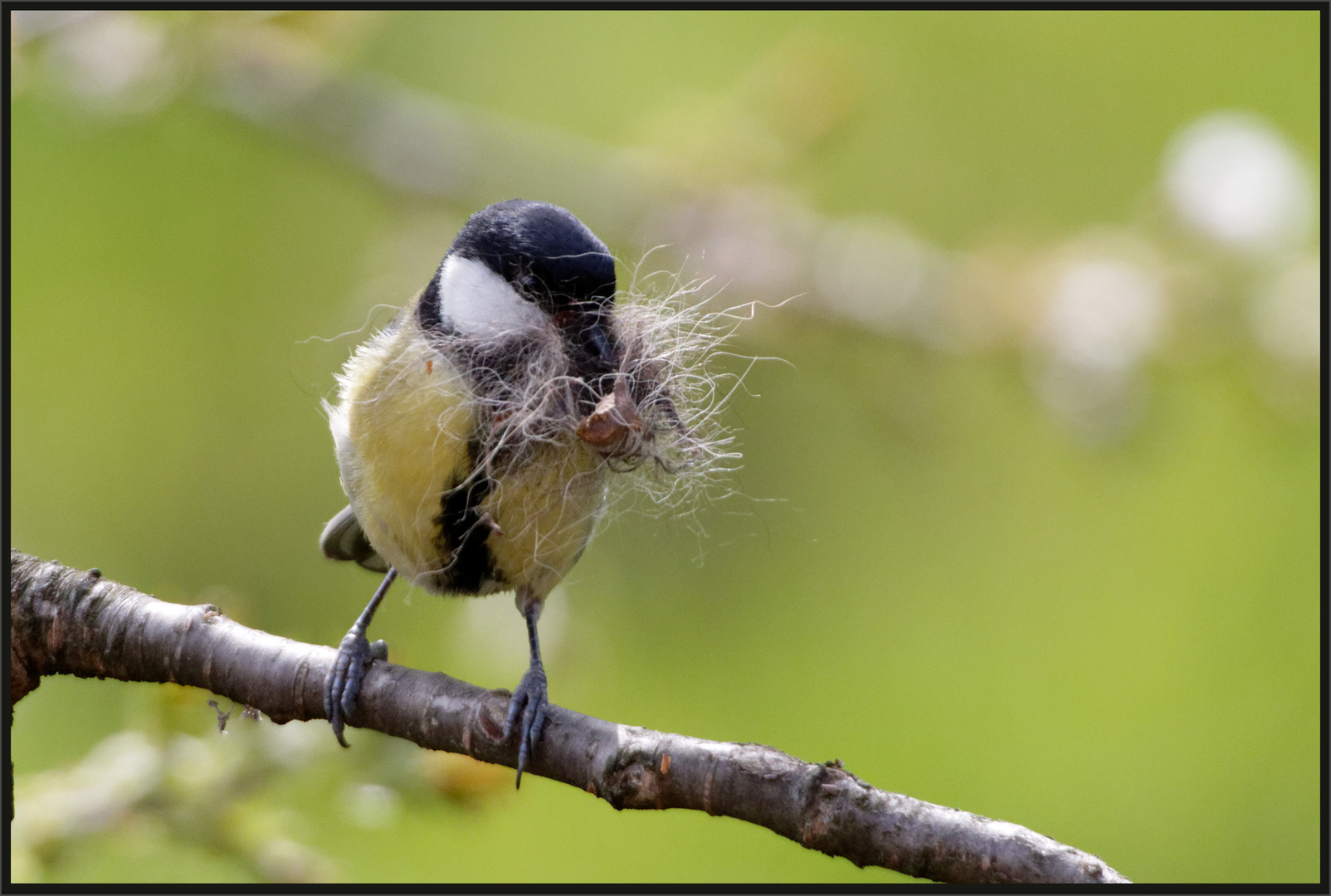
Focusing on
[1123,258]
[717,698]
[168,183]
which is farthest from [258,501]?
[1123,258]

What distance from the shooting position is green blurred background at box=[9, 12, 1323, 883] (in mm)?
2221

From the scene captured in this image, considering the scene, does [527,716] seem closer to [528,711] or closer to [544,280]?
[528,711]

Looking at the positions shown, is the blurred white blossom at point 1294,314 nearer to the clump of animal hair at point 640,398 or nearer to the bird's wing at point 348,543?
Result: the clump of animal hair at point 640,398

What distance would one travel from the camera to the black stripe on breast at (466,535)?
1348 mm

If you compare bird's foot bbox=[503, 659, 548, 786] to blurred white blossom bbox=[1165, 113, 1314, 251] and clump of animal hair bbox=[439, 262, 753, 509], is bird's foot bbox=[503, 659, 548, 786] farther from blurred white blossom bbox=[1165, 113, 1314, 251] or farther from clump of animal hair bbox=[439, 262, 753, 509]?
blurred white blossom bbox=[1165, 113, 1314, 251]

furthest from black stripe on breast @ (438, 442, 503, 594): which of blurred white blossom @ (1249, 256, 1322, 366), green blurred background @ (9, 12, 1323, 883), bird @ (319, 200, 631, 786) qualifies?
blurred white blossom @ (1249, 256, 1322, 366)

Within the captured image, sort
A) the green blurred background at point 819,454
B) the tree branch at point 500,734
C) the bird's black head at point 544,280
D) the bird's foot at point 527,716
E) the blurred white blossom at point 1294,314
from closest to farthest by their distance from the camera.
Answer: the tree branch at point 500,734 → the bird's foot at point 527,716 → the bird's black head at point 544,280 → the blurred white blossom at point 1294,314 → the green blurred background at point 819,454

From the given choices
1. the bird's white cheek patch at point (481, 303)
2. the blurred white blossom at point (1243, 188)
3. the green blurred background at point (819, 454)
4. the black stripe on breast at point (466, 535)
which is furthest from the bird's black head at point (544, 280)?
the blurred white blossom at point (1243, 188)

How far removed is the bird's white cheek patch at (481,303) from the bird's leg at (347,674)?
0.43 meters

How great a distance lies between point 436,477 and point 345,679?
0.27 metres

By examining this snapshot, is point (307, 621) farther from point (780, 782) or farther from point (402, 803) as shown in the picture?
point (780, 782)

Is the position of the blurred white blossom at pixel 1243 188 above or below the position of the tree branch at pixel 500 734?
above

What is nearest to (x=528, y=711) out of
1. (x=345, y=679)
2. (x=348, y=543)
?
(x=345, y=679)

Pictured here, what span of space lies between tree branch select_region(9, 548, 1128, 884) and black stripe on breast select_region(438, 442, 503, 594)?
19 cm
